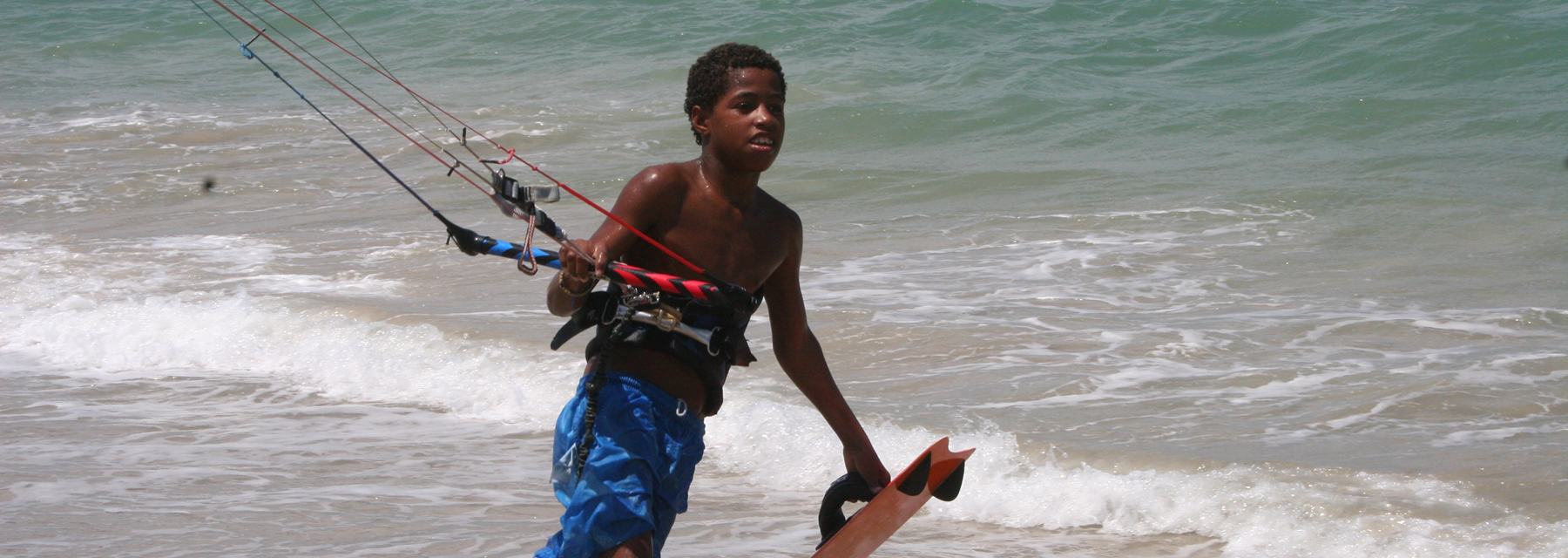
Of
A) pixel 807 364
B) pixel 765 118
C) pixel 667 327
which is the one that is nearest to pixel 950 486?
pixel 807 364

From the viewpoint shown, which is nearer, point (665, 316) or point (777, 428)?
point (665, 316)

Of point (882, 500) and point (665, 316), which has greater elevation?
point (665, 316)

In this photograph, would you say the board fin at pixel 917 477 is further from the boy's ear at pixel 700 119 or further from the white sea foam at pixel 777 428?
the white sea foam at pixel 777 428

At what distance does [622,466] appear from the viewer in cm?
299

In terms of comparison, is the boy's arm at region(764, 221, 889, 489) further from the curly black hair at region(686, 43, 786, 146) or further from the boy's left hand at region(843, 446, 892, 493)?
the curly black hair at region(686, 43, 786, 146)

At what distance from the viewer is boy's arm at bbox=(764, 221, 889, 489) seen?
3375mm

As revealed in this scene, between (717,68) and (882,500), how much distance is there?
36.9 inches

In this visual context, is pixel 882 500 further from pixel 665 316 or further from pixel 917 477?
pixel 665 316

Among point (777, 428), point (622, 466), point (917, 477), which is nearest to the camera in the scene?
point (622, 466)

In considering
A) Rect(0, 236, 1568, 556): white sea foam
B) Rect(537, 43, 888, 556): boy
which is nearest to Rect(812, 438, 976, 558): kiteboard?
Rect(537, 43, 888, 556): boy

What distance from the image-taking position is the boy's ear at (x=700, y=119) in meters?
3.20

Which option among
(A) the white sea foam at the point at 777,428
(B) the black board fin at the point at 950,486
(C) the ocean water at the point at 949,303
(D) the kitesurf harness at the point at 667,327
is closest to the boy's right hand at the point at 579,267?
(D) the kitesurf harness at the point at 667,327

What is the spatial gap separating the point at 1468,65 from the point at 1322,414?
35.4 ft

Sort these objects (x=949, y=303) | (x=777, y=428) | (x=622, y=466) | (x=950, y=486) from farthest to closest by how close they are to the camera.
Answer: (x=949, y=303), (x=777, y=428), (x=950, y=486), (x=622, y=466)
